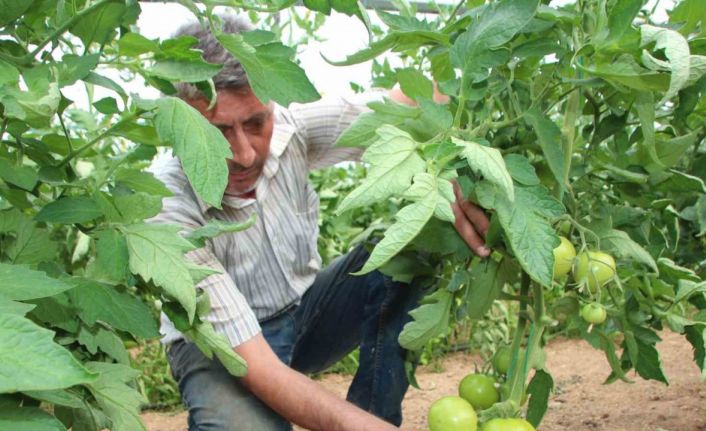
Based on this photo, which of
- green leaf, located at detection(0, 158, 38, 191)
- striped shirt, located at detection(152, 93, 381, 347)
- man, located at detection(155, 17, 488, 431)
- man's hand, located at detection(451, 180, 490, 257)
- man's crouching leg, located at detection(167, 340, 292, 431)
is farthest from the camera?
striped shirt, located at detection(152, 93, 381, 347)

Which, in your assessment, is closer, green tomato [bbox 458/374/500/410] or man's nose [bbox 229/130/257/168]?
green tomato [bbox 458/374/500/410]

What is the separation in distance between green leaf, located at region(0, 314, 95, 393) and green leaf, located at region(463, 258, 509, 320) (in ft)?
2.53

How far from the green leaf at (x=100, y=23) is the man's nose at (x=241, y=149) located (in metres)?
0.86

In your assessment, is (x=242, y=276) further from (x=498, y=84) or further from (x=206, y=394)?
(x=498, y=84)

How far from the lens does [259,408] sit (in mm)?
1828

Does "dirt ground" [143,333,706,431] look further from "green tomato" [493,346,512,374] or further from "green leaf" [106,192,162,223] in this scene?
"green leaf" [106,192,162,223]

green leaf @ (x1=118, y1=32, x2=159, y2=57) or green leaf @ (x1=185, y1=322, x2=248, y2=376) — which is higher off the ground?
green leaf @ (x1=118, y1=32, x2=159, y2=57)

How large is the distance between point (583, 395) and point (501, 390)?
189 cm

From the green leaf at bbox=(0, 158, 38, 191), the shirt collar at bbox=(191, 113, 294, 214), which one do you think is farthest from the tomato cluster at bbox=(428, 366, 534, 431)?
the shirt collar at bbox=(191, 113, 294, 214)

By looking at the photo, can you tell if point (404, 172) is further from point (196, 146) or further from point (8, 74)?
point (8, 74)

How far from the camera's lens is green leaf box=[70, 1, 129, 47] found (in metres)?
0.93

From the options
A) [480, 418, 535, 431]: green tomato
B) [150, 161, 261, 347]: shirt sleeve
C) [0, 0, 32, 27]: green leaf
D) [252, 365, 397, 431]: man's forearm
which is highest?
[0, 0, 32, 27]: green leaf

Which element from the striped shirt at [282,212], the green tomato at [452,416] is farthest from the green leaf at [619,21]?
the striped shirt at [282,212]

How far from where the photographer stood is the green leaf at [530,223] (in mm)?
960
